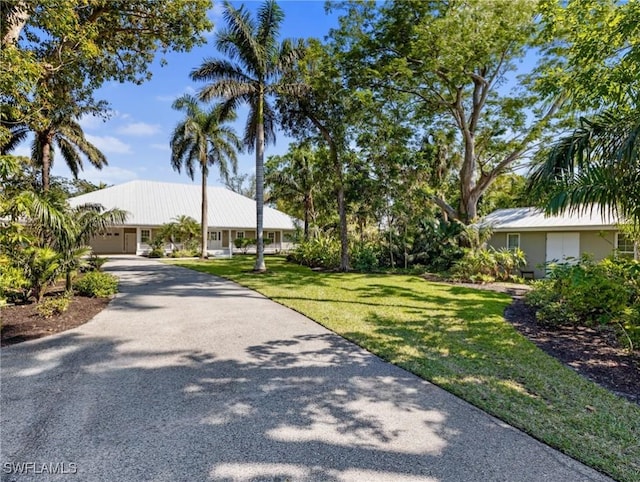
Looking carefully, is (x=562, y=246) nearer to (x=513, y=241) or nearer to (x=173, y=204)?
(x=513, y=241)

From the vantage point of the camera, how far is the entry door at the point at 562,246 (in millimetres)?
14594

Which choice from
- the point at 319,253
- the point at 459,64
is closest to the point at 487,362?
the point at 459,64

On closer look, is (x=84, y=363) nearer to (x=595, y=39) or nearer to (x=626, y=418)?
(x=626, y=418)

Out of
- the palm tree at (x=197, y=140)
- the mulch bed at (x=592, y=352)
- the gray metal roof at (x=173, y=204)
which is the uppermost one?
the palm tree at (x=197, y=140)

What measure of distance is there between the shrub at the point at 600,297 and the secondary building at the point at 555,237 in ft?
23.0

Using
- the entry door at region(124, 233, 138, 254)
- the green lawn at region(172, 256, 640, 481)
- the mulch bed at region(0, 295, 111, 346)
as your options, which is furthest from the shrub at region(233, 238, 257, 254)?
the mulch bed at region(0, 295, 111, 346)

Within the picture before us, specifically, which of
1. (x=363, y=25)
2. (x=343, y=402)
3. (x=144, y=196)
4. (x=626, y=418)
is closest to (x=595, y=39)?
(x=626, y=418)

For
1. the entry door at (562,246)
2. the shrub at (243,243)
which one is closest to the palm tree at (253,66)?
the entry door at (562,246)

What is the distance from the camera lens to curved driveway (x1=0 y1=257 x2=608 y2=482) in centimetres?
269

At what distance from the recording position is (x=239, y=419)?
11.1 feet

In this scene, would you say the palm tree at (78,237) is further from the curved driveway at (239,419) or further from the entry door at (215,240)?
the entry door at (215,240)

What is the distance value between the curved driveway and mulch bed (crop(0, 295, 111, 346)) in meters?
0.47

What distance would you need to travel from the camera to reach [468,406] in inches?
147

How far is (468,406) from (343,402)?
1.38 m
